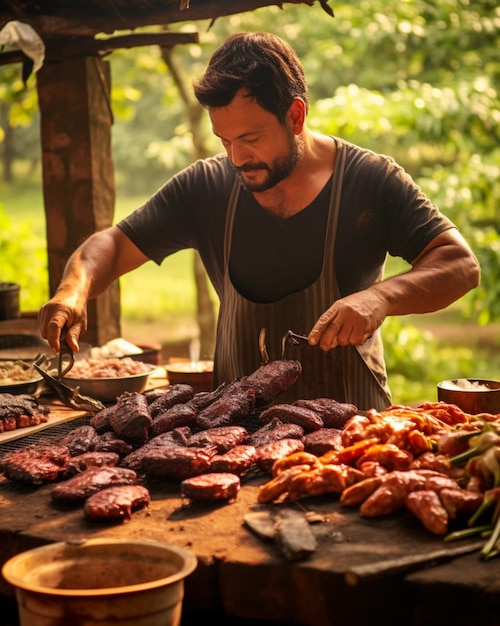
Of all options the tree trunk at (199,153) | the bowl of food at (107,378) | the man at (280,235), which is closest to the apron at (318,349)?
the man at (280,235)

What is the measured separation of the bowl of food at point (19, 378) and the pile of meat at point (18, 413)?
0.41 metres

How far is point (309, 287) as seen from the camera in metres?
5.23

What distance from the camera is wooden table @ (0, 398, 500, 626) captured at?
265cm

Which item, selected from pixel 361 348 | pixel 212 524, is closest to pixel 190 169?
pixel 361 348

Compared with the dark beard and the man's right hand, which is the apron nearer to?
the dark beard

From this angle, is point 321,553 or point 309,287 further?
point 309,287

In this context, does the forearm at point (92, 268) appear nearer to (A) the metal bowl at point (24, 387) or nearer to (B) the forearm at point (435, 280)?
(A) the metal bowl at point (24, 387)

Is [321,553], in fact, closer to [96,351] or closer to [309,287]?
[309,287]

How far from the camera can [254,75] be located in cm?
489

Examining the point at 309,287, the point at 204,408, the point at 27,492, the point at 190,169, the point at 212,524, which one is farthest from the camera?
the point at 190,169

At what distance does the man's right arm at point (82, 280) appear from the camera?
4855mm

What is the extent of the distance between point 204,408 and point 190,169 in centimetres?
191

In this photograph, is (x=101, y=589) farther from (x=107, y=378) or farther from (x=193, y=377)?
(x=193, y=377)

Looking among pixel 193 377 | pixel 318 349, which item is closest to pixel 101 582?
pixel 318 349
